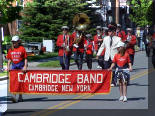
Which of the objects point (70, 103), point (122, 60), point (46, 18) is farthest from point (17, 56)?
point (46, 18)

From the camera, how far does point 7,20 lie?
3019cm

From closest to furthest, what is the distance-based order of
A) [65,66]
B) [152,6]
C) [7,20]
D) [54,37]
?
1. [65,66]
2. [7,20]
3. [54,37]
4. [152,6]

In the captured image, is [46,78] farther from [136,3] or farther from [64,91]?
[136,3]

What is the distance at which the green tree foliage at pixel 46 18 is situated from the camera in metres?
44.9

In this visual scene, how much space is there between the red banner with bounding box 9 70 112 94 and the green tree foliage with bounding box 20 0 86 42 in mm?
29531

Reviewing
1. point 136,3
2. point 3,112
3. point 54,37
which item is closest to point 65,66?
point 3,112

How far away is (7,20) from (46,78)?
624 inches

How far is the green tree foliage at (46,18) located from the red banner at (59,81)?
29531 mm

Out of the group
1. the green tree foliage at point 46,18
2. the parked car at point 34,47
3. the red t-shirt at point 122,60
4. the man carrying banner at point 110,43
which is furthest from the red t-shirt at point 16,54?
the green tree foliage at point 46,18

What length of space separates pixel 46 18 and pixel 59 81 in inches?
1204

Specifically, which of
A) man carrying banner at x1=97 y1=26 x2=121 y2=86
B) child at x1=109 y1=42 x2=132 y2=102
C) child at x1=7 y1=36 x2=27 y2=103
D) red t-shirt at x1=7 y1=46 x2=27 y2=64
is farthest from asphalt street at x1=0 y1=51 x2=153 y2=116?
man carrying banner at x1=97 y1=26 x2=121 y2=86

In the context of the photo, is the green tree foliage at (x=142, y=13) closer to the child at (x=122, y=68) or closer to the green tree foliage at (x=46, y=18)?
the green tree foliage at (x=46, y=18)

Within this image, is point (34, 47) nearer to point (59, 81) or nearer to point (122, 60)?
point (122, 60)

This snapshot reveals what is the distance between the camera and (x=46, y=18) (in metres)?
45.1
